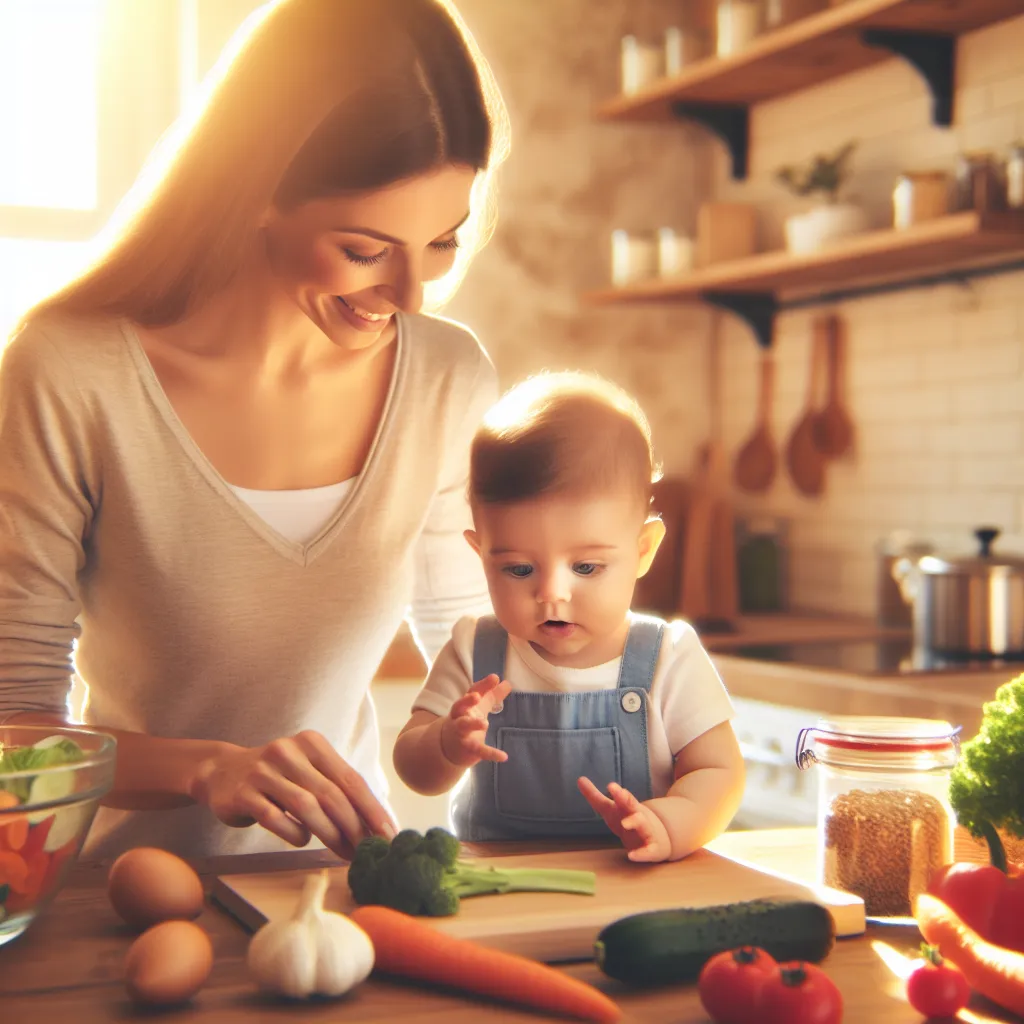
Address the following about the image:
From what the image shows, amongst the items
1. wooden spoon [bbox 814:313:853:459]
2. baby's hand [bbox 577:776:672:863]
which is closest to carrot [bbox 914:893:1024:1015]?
baby's hand [bbox 577:776:672:863]

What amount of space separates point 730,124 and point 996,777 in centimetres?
317

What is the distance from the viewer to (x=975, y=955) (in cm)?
82

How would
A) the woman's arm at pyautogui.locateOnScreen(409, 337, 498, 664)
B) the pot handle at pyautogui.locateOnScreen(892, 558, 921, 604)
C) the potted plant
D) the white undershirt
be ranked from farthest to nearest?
1. the potted plant
2. the pot handle at pyautogui.locateOnScreen(892, 558, 921, 604)
3. the woman's arm at pyautogui.locateOnScreen(409, 337, 498, 664)
4. the white undershirt

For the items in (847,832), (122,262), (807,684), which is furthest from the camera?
(807,684)

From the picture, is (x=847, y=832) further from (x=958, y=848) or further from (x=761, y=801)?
A: (x=761, y=801)

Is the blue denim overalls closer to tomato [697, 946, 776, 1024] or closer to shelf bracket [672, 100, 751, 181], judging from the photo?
tomato [697, 946, 776, 1024]

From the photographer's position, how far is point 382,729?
3.02 metres

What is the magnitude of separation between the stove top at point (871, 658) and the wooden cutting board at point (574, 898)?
1.51 meters

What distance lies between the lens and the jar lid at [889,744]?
1032mm

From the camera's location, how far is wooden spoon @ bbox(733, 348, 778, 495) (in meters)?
3.78

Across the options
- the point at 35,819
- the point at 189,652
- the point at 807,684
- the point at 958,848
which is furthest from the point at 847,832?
the point at 807,684

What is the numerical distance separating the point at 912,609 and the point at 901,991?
255 cm

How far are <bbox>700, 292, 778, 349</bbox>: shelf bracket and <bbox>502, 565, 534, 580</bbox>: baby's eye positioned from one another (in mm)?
2663

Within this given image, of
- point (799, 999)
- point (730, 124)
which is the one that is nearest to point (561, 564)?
point (799, 999)
